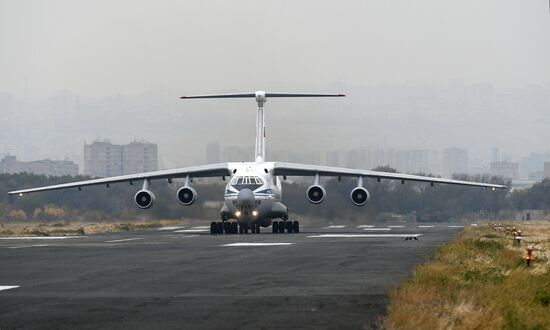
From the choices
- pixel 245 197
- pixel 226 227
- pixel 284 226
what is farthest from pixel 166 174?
pixel 284 226

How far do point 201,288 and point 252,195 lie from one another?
32.3 metres

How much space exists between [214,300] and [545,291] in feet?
14.5

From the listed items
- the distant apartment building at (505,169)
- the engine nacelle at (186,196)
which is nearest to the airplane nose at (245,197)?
the engine nacelle at (186,196)

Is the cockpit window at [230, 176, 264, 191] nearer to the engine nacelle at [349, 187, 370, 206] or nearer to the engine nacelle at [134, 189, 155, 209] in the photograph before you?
the engine nacelle at [134, 189, 155, 209]

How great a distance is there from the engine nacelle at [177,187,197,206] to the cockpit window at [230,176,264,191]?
97.7 inches

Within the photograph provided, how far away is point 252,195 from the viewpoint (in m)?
50.0

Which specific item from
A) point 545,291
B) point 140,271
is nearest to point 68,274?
point 140,271

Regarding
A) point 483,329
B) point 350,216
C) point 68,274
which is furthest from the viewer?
point 350,216

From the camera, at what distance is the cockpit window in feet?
167

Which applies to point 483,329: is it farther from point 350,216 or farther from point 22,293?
point 350,216

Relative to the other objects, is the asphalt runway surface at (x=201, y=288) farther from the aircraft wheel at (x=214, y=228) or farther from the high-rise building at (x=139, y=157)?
the high-rise building at (x=139, y=157)

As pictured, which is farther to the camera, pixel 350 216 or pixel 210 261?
pixel 350 216

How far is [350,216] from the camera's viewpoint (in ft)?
206

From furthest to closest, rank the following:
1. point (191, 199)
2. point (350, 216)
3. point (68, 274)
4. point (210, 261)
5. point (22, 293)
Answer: point (350, 216) → point (191, 199) → point (210, 261) → point (68, 274) → point (22, 293)
